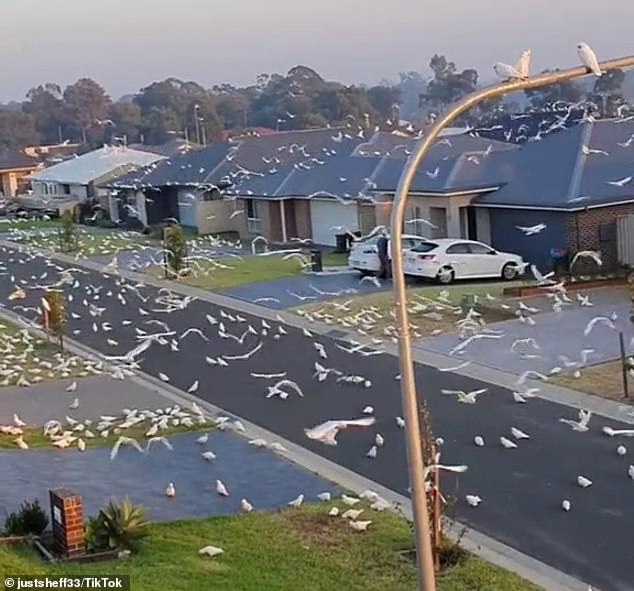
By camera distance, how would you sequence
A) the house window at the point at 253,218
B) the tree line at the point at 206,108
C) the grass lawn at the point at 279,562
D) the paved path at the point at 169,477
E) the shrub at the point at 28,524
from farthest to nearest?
the tree line at the point at 206,108 → the house window at the point at 253,218 → the paved path at the point at 169,477 → the shrub at the point at 28,524 → the grass lawn at the point at 279,562

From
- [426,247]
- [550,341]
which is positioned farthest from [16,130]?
[550,341]

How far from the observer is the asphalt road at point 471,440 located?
12891mm

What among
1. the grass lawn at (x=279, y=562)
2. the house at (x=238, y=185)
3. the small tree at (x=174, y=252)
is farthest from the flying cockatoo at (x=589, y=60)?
the house at (x=238, y=185)

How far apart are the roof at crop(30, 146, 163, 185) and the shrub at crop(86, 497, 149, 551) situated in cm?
5944

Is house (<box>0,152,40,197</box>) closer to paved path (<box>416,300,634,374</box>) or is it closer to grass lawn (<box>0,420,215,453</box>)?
paved path (<box>416,300,634,374</box>)

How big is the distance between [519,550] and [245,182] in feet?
132

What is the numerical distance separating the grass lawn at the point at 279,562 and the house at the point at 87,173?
57456 mm

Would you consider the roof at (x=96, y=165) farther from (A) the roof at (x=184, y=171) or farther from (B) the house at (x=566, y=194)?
(B) the house at (x=566, y=194)

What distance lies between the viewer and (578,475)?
15.0 meters

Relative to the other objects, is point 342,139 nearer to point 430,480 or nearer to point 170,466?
point 170,466

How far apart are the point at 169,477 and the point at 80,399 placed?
233 inches

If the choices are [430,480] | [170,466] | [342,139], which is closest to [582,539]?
[430,480]

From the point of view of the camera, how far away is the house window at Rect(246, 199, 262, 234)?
49062mm

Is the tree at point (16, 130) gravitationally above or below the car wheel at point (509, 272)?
above
